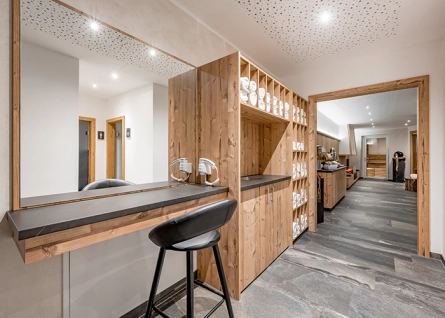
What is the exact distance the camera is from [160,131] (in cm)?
180

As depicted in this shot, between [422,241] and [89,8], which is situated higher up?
[89,8]

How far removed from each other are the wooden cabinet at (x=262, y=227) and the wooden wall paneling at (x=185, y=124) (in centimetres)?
62

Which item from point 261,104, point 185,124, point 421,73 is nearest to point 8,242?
point 185,124

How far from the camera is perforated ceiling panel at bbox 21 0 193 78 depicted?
111 centimetres

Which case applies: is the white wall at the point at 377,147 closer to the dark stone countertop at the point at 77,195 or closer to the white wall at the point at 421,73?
the white wall at the point at 421,73

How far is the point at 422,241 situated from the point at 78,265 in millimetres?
3561

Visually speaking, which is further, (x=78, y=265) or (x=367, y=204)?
(x=367, y=204)

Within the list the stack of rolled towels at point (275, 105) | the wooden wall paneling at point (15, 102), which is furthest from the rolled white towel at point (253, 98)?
the wooden wall paneling at point (15, 102)

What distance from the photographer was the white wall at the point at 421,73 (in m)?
2.38

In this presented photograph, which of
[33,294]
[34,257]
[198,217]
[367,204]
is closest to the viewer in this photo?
[34,257]

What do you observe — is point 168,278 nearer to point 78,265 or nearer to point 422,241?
point 78,265

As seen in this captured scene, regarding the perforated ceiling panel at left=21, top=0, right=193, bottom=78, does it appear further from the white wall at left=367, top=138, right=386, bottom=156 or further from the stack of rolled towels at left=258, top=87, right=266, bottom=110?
the white wall at left=367, top=138, right=386, bottom=156

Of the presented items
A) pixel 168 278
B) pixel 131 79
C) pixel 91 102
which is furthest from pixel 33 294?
pixel 131 79

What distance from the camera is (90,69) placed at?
1335mm
